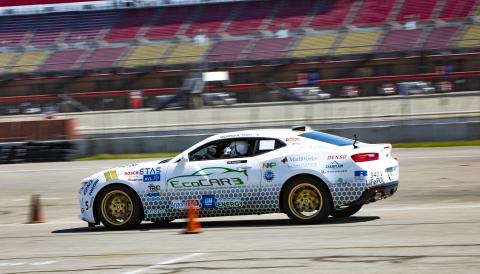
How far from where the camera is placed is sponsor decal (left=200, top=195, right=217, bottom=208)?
38.4 feet

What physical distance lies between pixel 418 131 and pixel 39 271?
2177 cm

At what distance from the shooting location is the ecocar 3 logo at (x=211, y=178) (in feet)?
38.0

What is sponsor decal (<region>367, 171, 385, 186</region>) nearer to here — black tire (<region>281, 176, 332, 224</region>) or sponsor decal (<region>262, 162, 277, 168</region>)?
black tire (<region>281, 176, 332, 224</region>)

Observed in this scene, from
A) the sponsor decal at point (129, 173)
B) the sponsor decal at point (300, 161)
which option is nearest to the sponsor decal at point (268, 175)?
the sponsor decal at point (300, 161)

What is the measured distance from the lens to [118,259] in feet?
30.6

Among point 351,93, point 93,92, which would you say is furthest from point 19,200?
point 93,92

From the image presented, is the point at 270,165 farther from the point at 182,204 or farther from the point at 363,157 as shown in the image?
the point at 182,204

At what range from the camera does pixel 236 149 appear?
11.8 metres

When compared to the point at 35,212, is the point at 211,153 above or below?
above

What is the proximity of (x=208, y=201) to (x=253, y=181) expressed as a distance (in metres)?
0.74

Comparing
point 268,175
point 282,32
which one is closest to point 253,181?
point 268,175

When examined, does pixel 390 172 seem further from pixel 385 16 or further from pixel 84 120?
pixel 385 16

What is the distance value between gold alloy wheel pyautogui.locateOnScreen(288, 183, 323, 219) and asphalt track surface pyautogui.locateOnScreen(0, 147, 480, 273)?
0.23 meters

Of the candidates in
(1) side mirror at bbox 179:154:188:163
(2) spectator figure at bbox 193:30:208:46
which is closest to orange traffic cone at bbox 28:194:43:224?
(1) side mirror at bbox 179:154:188:163
